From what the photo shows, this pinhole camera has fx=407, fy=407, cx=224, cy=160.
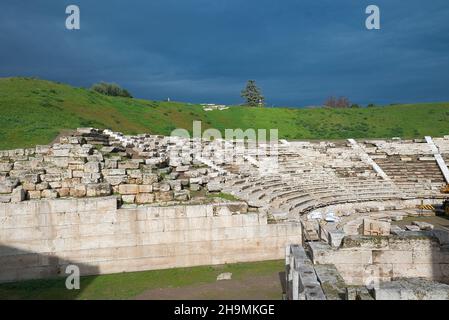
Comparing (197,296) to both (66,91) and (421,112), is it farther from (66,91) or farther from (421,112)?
(421,112)

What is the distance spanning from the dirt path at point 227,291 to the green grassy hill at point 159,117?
13.0 metres

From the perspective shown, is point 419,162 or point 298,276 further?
point 419,162

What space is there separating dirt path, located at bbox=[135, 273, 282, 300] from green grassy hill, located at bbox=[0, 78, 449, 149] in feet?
42.5

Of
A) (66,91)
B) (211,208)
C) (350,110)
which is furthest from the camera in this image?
(350,110)

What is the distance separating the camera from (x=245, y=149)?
1098 inches

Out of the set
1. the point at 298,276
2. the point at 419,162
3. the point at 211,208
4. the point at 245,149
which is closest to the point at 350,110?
the point at 419,162

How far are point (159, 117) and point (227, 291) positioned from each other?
3073 cm

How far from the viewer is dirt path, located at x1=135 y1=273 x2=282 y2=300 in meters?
10.1

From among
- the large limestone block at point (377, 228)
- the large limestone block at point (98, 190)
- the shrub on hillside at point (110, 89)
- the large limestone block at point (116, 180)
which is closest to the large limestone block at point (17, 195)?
the large limestone block at point (98, 190)

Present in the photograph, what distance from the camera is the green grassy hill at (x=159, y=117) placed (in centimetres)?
2417

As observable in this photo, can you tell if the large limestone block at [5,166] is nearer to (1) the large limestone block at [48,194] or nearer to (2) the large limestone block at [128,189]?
(1) the large limestone block at [48,194]

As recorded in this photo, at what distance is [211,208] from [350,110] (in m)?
43.7

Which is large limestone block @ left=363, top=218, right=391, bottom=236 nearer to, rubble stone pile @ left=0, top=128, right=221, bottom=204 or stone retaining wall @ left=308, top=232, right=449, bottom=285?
stone retaining wall @ left=308, top=232, right=449, bottom=285

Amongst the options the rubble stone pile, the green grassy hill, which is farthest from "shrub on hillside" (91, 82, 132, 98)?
the rubble stone pile
